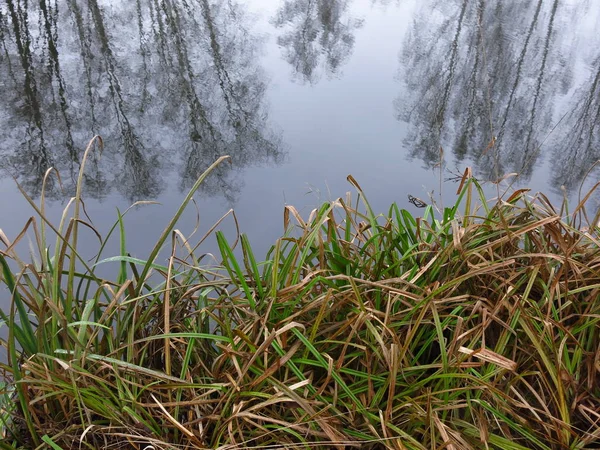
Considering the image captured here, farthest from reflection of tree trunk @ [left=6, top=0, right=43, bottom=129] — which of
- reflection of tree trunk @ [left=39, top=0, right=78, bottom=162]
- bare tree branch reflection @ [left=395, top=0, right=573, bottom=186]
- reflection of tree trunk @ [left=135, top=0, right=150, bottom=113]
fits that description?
bare tree branch reflection @ [left=395, top=0, right=573, bottom=186]

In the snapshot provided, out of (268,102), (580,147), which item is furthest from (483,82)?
(268,102)

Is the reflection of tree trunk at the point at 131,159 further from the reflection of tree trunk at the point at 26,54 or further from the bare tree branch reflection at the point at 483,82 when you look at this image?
the bare tree branch reflection at the point at 483,82

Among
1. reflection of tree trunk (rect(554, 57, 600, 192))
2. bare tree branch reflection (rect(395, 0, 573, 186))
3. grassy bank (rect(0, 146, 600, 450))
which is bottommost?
grassy bank (rect(0, 146, 600, 450))

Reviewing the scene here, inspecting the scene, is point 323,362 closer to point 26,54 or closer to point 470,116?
point 470,116

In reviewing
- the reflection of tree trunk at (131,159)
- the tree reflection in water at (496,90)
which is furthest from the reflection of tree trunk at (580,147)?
the reflection of tree trunk at (131,159)

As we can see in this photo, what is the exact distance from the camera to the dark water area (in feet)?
8.76

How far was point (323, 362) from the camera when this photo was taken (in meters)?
1.20

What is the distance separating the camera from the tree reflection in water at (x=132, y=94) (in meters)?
2.82

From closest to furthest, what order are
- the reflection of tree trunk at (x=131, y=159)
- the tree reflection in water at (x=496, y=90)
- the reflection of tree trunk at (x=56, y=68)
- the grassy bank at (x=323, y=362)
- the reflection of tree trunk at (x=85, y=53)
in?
the grassy bank at (x=323, y=362)
the reflection of tree trunk at (x=131, y=159)
the reflection of tree trunk at (x=56, y=68)
the tree reflection in water at (x=496, y=90)
the reflection of tree trunk at (x=85, y=53)

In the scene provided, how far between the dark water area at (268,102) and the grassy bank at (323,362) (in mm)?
720

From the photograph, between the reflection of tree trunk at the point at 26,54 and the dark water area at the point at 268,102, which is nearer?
the dark water area at the point at 268,102

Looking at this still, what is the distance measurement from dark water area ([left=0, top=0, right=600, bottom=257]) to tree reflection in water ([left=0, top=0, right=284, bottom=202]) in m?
0.01

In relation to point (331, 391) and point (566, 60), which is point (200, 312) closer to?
point (331, 391)

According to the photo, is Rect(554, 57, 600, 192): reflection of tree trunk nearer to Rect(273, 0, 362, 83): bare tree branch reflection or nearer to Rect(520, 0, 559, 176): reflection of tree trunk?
Rect(520, 0, 559, 176): reflection of tree trunk
